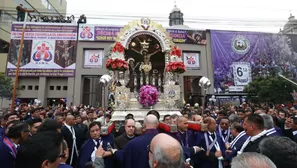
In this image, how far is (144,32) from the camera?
1055 centimetres

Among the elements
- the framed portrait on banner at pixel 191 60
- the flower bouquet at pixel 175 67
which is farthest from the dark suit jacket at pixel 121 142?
the framed portrait on banner at pixel 191 60

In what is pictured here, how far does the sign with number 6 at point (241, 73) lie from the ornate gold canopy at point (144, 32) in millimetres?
19920

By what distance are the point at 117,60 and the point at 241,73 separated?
23182 millimetres

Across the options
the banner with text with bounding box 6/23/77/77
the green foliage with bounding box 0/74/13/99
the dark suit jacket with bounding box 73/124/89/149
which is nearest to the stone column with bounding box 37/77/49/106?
the banner with text with bounding box 6/23/77/77

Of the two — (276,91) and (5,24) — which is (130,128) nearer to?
(276,91)

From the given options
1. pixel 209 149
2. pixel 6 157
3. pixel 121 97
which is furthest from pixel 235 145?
pixel 121 97

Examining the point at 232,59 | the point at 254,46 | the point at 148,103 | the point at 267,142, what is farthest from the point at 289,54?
the point at 267,142

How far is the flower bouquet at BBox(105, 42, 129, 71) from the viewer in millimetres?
9359

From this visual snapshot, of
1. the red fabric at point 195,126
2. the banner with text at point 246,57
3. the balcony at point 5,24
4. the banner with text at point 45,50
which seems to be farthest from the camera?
the banner with text at point 246,57

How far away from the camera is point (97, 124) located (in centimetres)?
365

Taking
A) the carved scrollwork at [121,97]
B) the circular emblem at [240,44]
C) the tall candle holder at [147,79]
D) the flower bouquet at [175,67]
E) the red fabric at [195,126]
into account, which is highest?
the circular emblem at [240,44]

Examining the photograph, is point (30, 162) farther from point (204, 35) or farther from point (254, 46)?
point (254, 46)

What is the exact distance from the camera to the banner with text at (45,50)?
24031 millimetres

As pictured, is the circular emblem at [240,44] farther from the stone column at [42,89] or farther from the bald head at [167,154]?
the bald head at [167,154]
